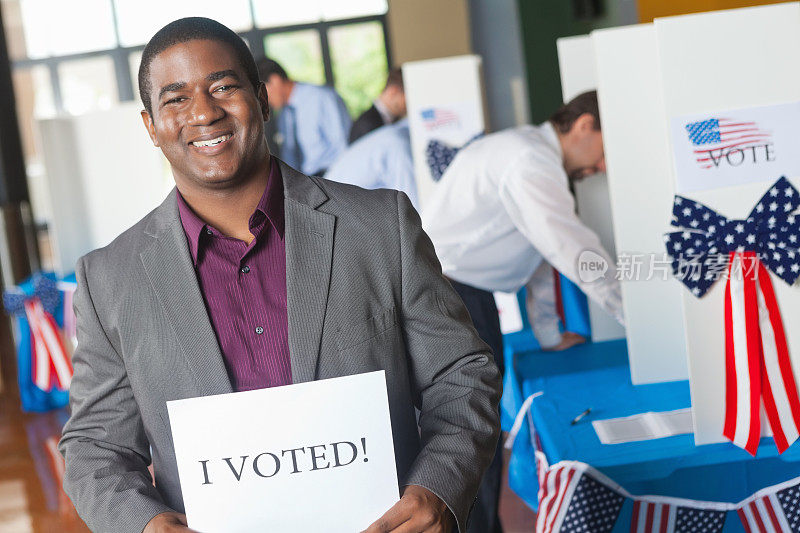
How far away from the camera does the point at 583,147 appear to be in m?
2.57

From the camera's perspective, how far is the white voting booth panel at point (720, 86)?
5.87 feet

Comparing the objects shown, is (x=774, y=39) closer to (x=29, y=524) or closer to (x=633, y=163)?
(x=633, y=163)

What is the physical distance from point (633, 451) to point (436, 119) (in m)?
3.37

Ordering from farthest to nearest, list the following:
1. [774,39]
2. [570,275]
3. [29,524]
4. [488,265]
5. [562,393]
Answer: [29,524], [488,265], [570,275], [562,393], [774,39]

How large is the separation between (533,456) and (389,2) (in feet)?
30.2

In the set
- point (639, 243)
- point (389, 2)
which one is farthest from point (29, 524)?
point (389, 2)

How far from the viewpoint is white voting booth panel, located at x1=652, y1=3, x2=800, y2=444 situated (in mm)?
1788

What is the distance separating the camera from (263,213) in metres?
1.21

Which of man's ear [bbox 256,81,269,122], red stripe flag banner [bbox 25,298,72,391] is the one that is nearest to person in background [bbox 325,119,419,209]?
red stripe flag banner [bbox 25,298,72,391]

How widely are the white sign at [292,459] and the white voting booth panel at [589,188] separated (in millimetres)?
1772

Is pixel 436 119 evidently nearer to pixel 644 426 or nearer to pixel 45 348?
pixel 45 348

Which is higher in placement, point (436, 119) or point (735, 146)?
point (436, 119)

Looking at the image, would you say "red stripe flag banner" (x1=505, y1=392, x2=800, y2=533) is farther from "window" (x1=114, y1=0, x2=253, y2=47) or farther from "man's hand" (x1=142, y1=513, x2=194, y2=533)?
"window" (x1=114, y1=0, x2=253, y2=47)

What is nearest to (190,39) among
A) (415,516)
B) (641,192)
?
(415,516)
